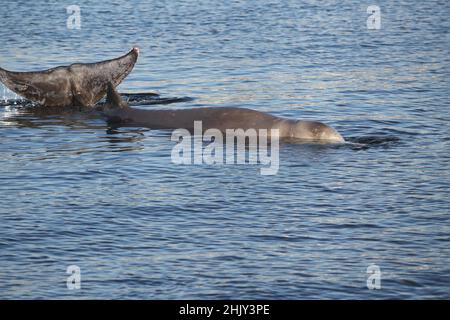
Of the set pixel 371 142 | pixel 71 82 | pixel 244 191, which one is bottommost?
pixel 244 191

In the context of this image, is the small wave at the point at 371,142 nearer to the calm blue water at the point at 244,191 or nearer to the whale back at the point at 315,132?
the calm blue water at the point at 244,191

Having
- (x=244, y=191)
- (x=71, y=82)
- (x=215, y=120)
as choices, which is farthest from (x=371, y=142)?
(x=71, y=82)

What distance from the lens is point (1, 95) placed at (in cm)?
2353

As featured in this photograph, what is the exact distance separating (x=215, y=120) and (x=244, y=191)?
376cm

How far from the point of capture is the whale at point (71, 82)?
21.1 meters

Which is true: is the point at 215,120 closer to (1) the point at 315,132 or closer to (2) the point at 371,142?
(1) the point at 315,132

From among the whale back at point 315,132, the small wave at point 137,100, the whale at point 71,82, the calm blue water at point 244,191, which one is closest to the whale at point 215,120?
the whale back at point 315,132

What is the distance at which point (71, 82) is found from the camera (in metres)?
21.3

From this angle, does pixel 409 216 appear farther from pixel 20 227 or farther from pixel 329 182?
pixel 20 227

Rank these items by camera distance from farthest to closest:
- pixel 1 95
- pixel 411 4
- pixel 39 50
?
pixel 411 4 → pixel 39 50 → pixel 1 95

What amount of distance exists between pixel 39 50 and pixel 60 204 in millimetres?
14752

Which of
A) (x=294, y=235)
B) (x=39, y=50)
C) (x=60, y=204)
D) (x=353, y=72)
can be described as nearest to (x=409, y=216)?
(x=294, y=235)

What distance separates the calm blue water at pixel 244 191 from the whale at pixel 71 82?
52 centimetres

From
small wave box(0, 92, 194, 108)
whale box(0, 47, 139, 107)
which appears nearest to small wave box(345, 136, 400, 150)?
small wave box(0, 92, 194, 108)
